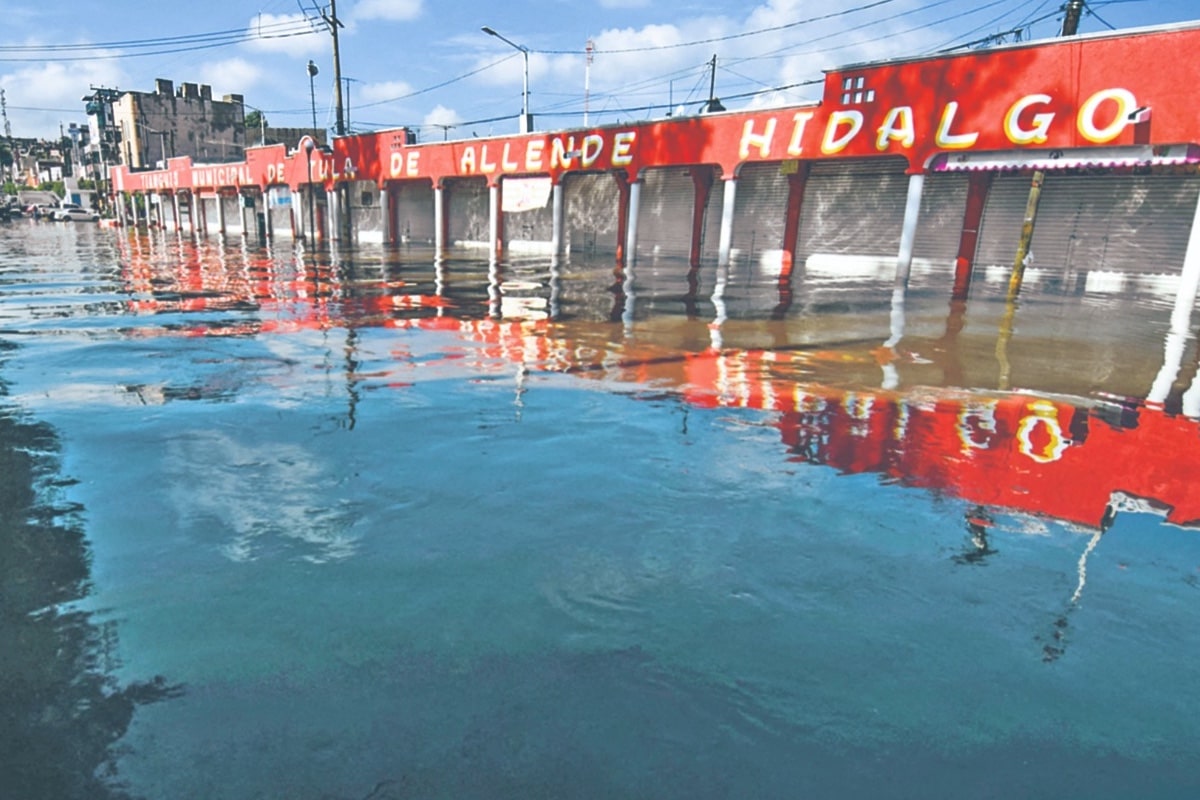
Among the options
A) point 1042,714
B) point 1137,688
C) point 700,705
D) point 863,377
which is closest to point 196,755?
point 700,705

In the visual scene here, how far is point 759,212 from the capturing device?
86.1 feet

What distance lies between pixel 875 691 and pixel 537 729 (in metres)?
1.29

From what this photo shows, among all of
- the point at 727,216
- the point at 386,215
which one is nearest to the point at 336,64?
the point at 386,215

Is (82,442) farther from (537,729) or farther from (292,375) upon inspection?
(537,729)

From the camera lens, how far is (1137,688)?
2.65 meters

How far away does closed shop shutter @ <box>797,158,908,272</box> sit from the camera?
74.5 feet

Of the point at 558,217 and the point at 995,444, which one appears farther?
the point at 558,217

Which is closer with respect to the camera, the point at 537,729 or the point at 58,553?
the point at 537,729

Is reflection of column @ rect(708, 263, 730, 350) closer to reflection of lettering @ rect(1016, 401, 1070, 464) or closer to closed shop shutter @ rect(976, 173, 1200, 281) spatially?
reflection of lettering @ rect(1016, 401, 1070, 464)

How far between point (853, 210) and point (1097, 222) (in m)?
7.09

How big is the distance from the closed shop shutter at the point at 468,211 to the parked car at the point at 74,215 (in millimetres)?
54963

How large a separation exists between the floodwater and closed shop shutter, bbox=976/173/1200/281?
13.9 m

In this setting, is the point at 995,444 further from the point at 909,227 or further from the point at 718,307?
the point at 909,227

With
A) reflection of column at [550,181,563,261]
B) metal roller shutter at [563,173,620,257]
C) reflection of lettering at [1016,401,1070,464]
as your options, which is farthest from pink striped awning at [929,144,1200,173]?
metal roller shutter at [563,173,620,257]
